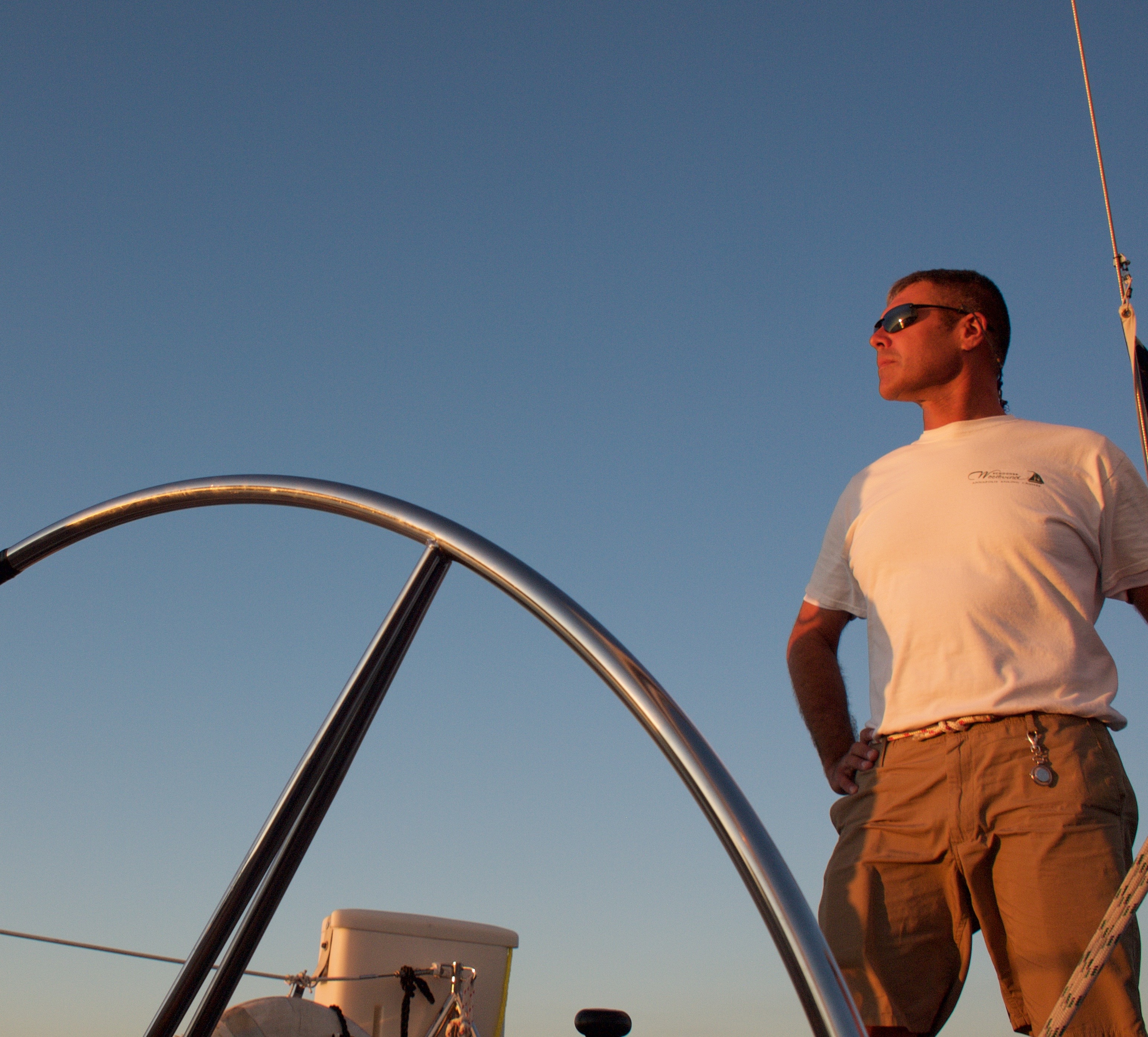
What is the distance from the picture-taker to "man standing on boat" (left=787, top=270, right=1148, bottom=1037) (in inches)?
66.5

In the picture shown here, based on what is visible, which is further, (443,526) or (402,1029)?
(402,1029)

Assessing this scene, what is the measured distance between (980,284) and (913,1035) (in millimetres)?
1589

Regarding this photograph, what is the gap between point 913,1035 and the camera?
1762 millimetres

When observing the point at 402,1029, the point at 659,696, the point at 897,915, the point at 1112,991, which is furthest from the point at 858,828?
the point at 402,1029

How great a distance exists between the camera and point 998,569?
1926 mm

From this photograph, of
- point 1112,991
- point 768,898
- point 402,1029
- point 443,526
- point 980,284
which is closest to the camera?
point 768,898

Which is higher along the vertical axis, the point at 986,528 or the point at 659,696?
the point at 986,528

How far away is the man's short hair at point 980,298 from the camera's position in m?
2.41

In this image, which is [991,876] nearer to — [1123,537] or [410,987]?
[1123,537]

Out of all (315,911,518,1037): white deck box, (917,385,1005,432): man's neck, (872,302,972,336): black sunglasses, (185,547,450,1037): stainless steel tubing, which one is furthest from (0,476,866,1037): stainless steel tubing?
(315,911,518,1037): white deck box

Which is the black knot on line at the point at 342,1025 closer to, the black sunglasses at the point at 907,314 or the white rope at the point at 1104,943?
the white rope at the point at 1104,943

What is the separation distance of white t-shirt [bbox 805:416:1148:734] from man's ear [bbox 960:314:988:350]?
24 centimetres

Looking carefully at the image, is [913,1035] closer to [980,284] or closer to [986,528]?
[986,528]

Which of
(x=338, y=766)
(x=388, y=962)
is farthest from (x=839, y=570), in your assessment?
(x=388, y=962)
